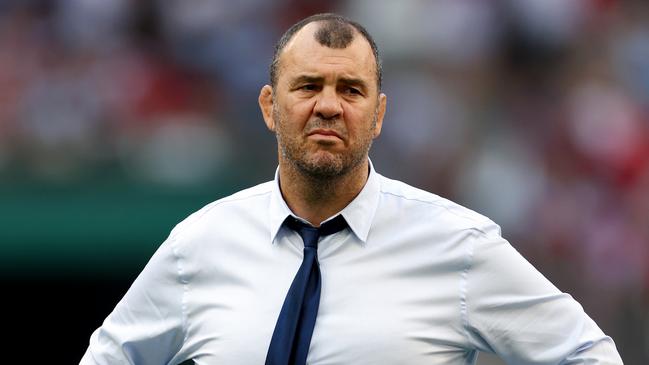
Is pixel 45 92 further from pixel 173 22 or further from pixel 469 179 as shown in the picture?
pixel 469 179

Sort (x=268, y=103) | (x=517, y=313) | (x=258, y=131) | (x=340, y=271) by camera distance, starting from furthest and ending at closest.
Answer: (x=258, y=131), (x=268, y=103), (x=340, y=271), (x=517, y=313)

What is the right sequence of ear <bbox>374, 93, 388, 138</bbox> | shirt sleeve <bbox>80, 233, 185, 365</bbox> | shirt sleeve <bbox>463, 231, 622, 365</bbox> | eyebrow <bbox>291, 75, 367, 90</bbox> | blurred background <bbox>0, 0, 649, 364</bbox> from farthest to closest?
1. blurred background <bbox>0, 0, 649, 364</bbox>
2. shirt sleeve <bbox>80, 233, 185, 365</bbox>
3. ear <bbox>374, 93, 388, 138</bbox>
4. eyebrow <bbox>291, 75, 367, 90</bbox>
5. shirt sleeve <bbox>463, 231, 622, 365</bbox>

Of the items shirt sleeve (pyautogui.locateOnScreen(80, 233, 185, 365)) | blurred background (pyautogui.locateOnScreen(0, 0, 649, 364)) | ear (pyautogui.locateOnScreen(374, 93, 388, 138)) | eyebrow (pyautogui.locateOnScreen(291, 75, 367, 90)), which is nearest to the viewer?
eyebrow (pyautogui.locateOnScreen(291, 75, 367, 90))

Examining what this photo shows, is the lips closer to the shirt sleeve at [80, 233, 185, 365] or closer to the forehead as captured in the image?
the forehead

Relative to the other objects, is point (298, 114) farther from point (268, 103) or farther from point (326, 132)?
point (268, 103)

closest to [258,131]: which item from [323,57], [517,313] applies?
[323,57]

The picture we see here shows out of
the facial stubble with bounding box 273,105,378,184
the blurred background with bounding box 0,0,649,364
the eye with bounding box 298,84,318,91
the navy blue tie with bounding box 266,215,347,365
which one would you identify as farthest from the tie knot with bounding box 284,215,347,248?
the blurred background with bounding box 0,0,649,364

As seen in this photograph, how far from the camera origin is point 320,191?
3.46 m

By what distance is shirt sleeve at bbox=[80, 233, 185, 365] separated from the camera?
3.59 metres

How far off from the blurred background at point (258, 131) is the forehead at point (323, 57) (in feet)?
14.2

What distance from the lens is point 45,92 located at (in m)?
8.59

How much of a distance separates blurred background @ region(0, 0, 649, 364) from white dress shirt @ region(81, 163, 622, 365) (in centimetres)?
405

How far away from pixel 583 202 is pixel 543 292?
5.34 meters

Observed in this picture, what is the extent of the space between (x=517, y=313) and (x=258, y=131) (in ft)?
17.0
